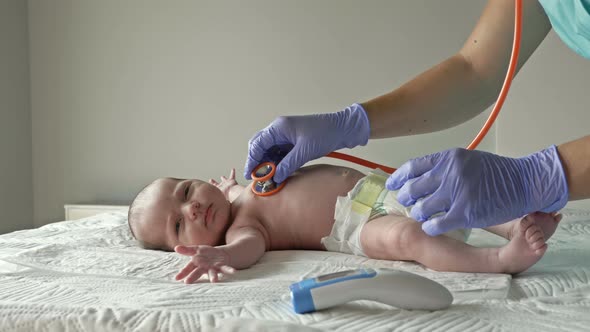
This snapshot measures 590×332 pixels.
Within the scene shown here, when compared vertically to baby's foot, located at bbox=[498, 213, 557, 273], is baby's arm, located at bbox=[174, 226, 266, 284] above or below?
below

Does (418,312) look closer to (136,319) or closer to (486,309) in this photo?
(486,309)

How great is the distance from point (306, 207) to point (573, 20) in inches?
27.4

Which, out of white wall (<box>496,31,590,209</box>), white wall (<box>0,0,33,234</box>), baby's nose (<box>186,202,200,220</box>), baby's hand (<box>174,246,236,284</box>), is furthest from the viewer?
white wall (<box>0,0,33,234</box>)

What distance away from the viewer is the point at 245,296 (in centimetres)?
88

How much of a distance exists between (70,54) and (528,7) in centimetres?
247

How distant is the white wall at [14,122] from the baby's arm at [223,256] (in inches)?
82.5

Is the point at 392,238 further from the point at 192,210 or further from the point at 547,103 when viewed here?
the point at 547,103

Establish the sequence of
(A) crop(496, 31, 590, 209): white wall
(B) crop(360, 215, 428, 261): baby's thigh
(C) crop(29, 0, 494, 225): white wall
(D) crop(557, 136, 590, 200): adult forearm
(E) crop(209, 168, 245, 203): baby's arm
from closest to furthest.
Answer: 1. (D) crop(557, 136, 590, 200): adult forearm
2. (B) crop(360, 215, 428, 261): baby's thigh
3. (E) crop(209, 168, 245, 203): baby's arm
4. (A) crop(496, 31, 590, 209): white wall
5. (C) crop(29, 0, 494, 225): white wall

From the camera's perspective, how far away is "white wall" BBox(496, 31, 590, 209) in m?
2.42

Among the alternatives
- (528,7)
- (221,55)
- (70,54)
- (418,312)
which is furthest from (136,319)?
(70,54)

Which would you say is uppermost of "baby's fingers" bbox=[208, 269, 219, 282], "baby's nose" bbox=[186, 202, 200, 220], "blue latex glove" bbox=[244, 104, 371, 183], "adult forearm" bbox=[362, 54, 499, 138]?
"adult forearm" bbox=[362, 54, 499, 138]

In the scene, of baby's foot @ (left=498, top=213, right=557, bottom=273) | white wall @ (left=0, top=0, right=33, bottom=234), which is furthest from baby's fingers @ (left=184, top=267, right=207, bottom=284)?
white wall @ (left=0, top=0, right=33, bottom=234)

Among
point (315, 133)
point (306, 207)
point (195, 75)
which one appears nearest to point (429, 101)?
point (315, 133)

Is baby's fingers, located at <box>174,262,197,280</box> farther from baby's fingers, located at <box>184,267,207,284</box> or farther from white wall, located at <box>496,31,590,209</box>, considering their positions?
white wall, located at <box>496,31,590,209</box>
